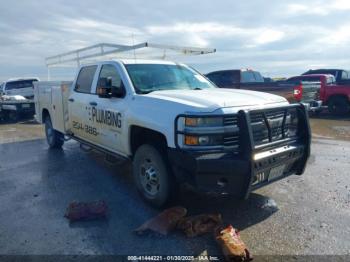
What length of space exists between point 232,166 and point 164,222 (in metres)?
1.02

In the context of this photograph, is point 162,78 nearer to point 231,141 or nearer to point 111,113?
point 111,113

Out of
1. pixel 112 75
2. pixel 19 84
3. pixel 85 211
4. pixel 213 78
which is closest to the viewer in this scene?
pixel 85 211

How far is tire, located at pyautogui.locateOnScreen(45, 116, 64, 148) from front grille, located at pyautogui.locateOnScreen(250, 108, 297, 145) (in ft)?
19.1

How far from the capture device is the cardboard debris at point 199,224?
3723 mm

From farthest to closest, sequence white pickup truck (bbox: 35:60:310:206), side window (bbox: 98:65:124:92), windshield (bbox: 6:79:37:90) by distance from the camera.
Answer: windshield (bbox: 6:79:37:90)
side window (bbox: 98:65:124:92)
white pickup truck (bbox: 35:60:310:206)

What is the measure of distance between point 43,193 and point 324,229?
3.94 m

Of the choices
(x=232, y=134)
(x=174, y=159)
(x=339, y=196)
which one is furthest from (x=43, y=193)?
(x=339, y=196)

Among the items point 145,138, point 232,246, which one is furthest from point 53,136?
point 232,246

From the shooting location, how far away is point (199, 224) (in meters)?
3.81

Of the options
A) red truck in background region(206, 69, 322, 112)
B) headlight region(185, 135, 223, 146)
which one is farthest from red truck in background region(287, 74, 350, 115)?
headlight region(185, 135, 223, 146)

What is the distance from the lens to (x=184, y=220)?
12.8 feet

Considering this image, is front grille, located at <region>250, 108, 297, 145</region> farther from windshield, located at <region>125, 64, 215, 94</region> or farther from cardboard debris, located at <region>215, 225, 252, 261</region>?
windshield, located at <region>125, 64, 215, 94</region>

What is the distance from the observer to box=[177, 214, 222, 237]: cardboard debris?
372 centimetres

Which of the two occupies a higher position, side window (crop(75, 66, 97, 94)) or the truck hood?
side window (crop(75, 66, 97, 94))
